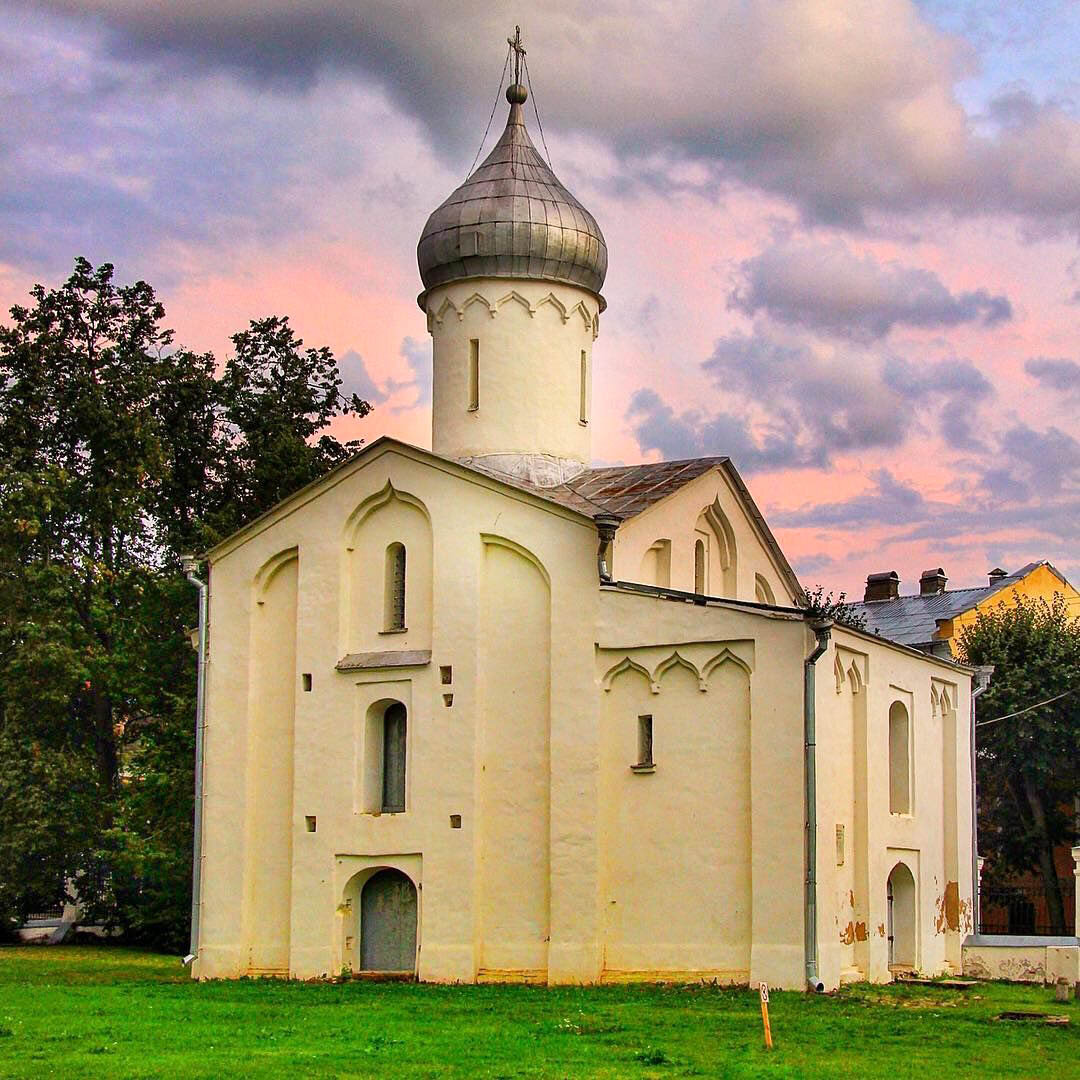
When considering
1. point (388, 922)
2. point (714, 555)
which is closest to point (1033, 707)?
point (714, 555)

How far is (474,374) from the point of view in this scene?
86.9ft

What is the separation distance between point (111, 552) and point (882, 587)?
24355 millimetres

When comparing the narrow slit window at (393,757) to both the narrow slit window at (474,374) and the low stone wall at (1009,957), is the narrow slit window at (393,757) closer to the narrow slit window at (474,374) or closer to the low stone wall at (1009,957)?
the narrow slit window at (474,374)

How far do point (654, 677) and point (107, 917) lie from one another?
707 inches

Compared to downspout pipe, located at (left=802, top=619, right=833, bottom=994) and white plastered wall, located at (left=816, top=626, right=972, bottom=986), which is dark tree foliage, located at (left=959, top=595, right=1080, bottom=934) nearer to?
white plastered wall, located at (left=816, top=626, right=972, bottom=986)

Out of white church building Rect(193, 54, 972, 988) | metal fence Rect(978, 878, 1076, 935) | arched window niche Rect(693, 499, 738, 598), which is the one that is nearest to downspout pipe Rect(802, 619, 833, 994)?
white church building Rect(193, 54, 972, 988)

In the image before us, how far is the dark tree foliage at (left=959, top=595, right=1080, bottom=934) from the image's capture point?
37.0 metres

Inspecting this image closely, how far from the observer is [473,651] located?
76.8ft

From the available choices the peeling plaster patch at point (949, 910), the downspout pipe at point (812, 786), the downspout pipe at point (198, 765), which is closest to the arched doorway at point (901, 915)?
the peeling plaster patch at point (949, 910)

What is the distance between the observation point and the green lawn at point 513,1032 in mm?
13977

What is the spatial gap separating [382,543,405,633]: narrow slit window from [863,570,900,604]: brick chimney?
1064 inches

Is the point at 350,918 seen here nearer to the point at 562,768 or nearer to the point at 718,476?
the point at 562,768

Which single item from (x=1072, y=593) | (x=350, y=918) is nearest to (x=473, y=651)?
(x=350, y=918)

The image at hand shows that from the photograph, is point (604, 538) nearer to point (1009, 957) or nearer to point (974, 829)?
point (1009, 957)
